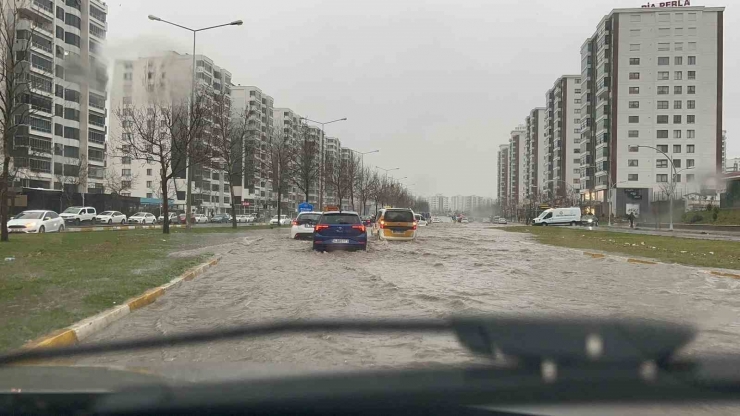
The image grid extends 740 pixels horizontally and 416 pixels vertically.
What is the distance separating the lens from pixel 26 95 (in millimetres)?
20766

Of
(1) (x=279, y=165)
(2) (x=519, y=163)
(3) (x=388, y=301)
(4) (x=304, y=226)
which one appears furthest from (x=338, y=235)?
(2) (x=519, y=163)

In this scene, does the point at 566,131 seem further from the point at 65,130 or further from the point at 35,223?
the point at 35,223

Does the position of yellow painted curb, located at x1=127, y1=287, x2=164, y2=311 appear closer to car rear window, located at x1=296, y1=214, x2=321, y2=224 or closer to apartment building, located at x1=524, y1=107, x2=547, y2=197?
car rear window, located at x1=296, y1=214, x2=321, y2=224

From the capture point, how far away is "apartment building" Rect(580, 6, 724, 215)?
80.9 metres

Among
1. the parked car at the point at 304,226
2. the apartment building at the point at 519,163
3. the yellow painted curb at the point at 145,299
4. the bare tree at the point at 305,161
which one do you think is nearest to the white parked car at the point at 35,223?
the parked car at the point at 304,226

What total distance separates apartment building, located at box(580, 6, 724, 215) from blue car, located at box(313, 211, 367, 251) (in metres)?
71.9

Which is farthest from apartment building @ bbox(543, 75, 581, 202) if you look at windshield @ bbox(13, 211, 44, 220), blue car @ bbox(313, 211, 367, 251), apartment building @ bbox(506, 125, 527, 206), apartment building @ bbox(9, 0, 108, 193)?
blue car @ bbox(313, 211, 367, 251)

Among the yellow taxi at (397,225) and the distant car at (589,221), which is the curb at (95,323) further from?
the distant car at (589,221)

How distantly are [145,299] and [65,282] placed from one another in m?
2.01

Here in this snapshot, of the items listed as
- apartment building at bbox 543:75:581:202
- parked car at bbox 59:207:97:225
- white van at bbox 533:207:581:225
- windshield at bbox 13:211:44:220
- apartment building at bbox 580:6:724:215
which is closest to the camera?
windshield at bbox 13:211:44:220

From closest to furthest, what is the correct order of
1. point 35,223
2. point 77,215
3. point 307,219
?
point 307,219, point 35,223, point 77,215

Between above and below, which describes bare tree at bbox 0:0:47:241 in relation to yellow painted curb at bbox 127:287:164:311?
above

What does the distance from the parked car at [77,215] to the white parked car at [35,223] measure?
16.3 m

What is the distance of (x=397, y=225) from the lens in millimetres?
25719
